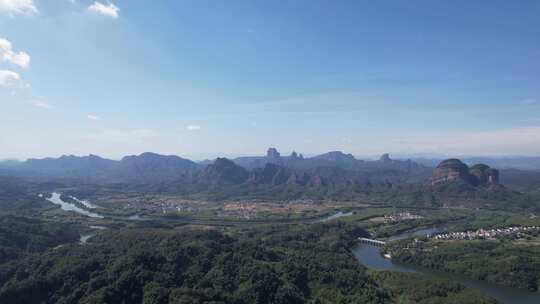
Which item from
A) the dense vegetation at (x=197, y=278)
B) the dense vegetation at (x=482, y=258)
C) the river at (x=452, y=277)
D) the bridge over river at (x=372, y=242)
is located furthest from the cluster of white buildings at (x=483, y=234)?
the dense vegetation at (x=197, y=278)

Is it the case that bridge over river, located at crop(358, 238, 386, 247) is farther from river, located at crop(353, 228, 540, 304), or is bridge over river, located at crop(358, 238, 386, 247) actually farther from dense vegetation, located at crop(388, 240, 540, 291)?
dense vegetation, located at crop(388, 240, 540, 291)

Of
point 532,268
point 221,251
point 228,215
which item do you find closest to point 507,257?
point 532,268

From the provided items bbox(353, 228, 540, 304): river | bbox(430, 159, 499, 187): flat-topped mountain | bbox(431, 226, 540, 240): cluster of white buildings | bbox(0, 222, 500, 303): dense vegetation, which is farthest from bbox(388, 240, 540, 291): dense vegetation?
bbox(430, 159, 499, 187): flat-topped mountain

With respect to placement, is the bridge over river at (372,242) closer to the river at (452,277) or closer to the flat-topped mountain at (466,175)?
the river at (452,277)

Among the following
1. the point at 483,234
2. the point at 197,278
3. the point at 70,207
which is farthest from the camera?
the point at 70,207

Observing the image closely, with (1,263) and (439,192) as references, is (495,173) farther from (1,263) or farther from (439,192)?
(1,263)

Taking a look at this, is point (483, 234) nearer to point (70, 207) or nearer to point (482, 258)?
point (482, 258)

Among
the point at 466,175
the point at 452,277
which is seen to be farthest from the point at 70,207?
the point at 466,175
